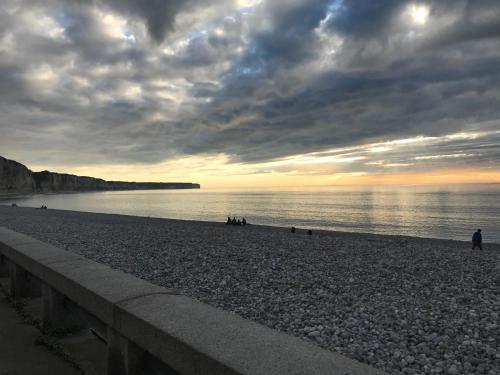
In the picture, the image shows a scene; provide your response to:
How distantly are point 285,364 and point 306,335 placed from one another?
15.8 ft

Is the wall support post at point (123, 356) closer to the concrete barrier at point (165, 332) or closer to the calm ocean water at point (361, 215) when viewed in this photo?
the concrete barrier at point (165, 332)

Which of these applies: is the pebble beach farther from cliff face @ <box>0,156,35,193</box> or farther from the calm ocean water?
cliff face @ <box>0,156,35,193</box>

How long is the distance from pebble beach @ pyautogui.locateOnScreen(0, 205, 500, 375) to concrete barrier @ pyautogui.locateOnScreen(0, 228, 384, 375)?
3.81m

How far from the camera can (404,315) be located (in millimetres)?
8102

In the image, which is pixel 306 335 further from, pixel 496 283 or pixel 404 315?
pixel 496 283

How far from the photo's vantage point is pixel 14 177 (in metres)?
170

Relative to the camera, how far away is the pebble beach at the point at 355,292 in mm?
6359

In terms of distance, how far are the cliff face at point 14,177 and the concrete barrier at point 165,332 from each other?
190 m

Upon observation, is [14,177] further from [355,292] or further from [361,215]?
[355,292]

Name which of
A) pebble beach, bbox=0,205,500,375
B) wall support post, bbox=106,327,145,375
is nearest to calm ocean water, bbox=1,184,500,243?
pebble beach, bbox=0,205,500,375

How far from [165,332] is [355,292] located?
8.27 m

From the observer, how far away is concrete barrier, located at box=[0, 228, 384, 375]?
8.48 feet

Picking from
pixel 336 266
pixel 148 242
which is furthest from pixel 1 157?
pixel 336 266

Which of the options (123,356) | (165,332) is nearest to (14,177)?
(123,356)
